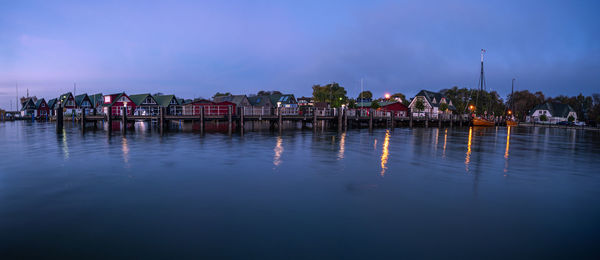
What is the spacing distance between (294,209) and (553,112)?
4919 inches

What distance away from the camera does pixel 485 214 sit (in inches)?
383

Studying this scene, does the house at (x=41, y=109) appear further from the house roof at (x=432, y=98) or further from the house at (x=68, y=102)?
the house roof at (x=432, y=98)

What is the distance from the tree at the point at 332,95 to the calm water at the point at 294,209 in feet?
258

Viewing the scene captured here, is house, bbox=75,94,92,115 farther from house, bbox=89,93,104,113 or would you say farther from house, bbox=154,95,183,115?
house, bbox=154,95,183,115

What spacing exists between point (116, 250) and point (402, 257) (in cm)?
607

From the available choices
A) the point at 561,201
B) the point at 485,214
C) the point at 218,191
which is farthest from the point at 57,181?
the point at 561,201

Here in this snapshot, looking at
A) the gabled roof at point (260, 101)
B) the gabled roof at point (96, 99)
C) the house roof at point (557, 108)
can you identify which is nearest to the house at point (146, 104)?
the gabled roof at point (96, 99)

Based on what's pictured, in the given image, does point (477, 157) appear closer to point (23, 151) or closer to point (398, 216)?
point (398, 216)

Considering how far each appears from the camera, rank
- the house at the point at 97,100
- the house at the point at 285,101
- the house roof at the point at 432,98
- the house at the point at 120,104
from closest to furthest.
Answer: the house at the point at 120,104
the house at the point at 285,101
the house roof at the point at 432,98
the house at the point at 97,100

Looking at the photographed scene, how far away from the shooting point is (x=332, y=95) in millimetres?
97562

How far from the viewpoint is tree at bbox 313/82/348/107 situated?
316 ft

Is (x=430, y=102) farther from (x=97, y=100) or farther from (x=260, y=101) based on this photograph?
(x=97, y=100)

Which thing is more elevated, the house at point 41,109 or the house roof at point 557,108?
the house roof at point 557,108

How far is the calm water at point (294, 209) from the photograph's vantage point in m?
7.36
